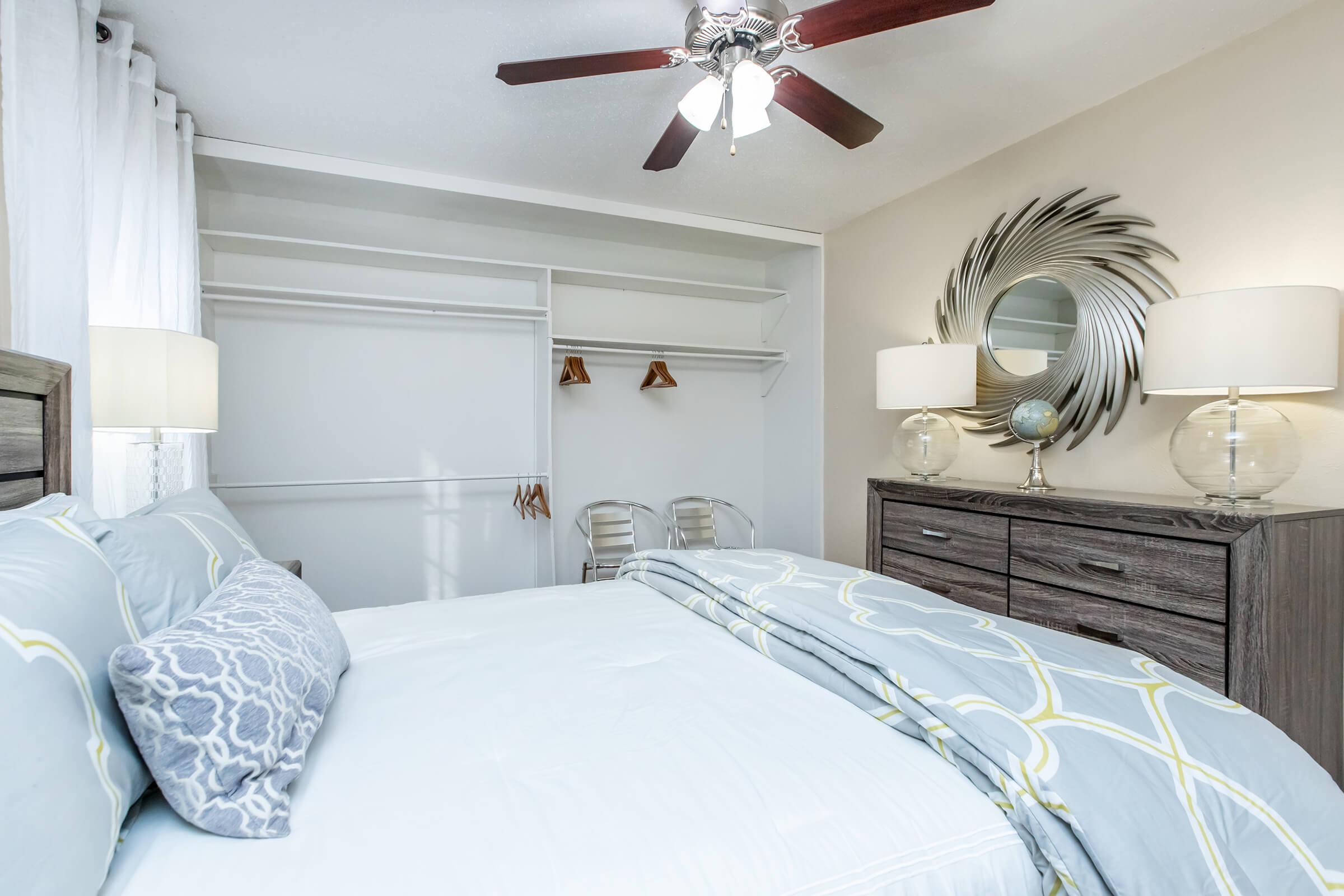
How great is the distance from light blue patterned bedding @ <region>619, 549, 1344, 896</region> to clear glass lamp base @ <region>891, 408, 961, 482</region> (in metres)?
1.63

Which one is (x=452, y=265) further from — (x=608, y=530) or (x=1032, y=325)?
(x=1032, y=325)

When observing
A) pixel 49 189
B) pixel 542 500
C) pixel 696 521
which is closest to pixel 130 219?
pixel 49 189

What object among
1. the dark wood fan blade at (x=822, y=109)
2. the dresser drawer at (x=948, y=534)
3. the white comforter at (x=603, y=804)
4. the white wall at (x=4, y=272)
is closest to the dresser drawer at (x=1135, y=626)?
the dresser drawer at (x=948, y=534)

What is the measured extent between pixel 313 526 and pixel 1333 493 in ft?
13.6

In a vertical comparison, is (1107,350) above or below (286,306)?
below

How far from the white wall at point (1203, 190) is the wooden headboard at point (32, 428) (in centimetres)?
320

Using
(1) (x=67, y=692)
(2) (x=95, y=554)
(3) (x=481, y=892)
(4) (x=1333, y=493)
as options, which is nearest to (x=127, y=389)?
(2) (x=95, y=554)

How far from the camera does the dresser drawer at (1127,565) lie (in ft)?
5.65

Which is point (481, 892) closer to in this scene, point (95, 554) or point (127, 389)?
point (95, 554)

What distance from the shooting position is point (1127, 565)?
1.92 meters

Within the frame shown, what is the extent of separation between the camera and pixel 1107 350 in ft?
7.98

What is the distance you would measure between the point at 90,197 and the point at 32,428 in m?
0.77

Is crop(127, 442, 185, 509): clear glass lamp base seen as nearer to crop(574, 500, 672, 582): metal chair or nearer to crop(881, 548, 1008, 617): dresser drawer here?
crop(574, 500, 672, 582): metal chair

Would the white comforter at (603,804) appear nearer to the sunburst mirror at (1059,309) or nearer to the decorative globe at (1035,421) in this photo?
the decorative globe at (1035,421)
